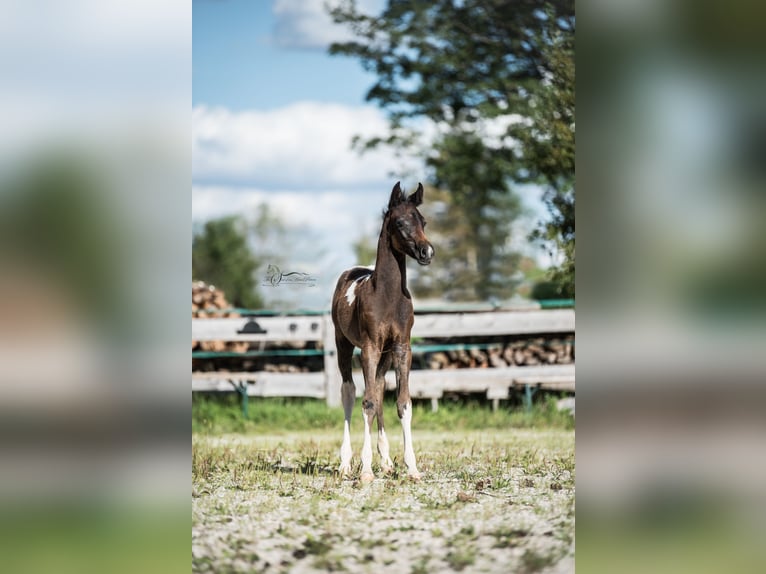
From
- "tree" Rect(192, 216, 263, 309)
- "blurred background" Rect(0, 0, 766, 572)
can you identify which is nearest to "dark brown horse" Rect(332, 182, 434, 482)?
"blurred background" Rect(0, 0, 766, 572)

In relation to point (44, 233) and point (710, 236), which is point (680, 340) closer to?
point (710, 236)

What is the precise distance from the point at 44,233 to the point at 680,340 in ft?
7.43

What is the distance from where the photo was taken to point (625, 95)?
2.88 meters

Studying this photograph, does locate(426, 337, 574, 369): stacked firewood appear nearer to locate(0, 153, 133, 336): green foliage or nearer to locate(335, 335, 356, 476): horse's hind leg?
locate(335, 335, 356, 476): horse's hind leg

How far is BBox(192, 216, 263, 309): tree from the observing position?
16.0 m

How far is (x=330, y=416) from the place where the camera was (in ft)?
26.0

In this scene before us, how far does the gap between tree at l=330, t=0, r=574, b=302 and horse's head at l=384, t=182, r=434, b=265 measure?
5642mm

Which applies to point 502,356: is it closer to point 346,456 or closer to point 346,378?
point 346,378

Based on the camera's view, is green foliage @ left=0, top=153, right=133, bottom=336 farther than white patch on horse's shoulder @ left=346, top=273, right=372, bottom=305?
No

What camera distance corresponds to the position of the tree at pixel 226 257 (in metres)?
16.0

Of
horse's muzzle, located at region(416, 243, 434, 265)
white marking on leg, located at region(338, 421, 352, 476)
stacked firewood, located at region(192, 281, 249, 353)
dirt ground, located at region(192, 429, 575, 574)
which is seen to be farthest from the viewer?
stacked firewood, located at region(192, 281, 249, 353)

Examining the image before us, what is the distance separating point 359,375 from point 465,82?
16.4ft

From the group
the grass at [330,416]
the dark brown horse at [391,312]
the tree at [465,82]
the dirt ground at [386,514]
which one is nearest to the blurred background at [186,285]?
the dirt ground at [386,514]

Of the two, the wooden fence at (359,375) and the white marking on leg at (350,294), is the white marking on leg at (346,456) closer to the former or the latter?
the white marking on leg at (350,294)
